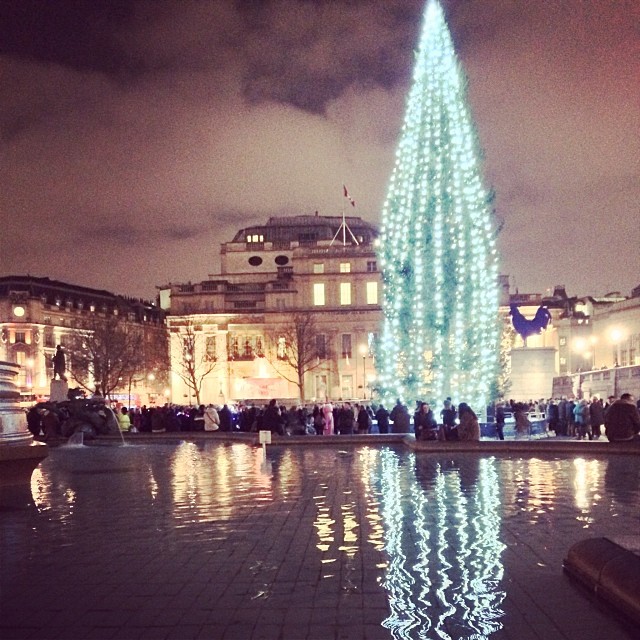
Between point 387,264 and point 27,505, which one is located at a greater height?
point 387,264

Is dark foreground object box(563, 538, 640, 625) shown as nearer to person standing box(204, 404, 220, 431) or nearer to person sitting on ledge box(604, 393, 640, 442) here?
person sitting on ledge box(604, 393, 640, 442)

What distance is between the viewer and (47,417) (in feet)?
96.7

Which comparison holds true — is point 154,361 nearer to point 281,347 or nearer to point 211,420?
point 281,347

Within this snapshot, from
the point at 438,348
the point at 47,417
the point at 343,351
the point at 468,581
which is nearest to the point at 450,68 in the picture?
the point at 438,348

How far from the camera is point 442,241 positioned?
28.0 metres

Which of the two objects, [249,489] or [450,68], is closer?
[249,489]

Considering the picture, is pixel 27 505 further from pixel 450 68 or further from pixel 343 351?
pixel 343 351

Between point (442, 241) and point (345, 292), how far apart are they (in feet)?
185

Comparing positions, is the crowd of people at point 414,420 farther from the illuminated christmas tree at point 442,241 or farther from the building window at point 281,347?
the building window at point 281,347

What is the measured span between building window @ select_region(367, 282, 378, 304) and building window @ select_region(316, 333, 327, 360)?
5.86 meters

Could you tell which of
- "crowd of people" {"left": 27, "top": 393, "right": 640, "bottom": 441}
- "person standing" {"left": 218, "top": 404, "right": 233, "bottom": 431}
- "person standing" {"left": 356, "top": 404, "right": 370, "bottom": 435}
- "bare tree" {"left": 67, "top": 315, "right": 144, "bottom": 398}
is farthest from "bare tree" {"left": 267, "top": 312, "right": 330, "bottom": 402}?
"person standing" {"left": 356, "top": 404, "right": 370, "bottom": 435}

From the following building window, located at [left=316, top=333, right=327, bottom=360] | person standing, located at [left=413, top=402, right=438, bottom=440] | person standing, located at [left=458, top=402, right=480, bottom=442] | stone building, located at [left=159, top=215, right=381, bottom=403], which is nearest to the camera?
person standing, located at [left=458, top=402, right=480, bottom=442]

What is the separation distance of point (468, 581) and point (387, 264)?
23772 millimetres

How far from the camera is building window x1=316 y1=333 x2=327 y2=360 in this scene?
82812 mm
